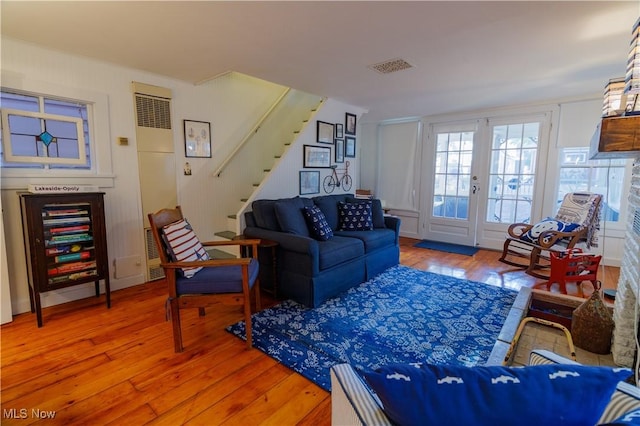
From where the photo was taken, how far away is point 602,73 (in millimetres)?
3084

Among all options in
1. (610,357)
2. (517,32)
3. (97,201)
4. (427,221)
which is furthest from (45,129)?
(427,221)

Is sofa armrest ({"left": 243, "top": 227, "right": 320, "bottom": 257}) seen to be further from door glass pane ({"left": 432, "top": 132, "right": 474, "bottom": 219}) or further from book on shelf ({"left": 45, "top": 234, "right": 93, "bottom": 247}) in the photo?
door glass pane ({"left": 432, "top": 132, "right": 474, "bottom": 219})

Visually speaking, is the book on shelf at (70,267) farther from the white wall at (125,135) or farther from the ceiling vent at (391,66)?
the ceiling vent at (391,66)

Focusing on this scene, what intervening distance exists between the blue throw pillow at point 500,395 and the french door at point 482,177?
4.57 metres

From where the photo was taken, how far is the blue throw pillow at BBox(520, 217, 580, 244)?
135 inches

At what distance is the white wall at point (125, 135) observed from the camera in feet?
8.20

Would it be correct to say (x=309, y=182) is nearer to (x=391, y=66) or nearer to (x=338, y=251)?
(x=338, y=251)

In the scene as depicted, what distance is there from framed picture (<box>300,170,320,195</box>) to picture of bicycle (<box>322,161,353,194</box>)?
0.17 metres

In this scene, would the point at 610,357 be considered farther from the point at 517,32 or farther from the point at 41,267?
the point at 41,267

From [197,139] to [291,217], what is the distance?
5.09ft

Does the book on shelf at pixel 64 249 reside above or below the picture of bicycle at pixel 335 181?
below

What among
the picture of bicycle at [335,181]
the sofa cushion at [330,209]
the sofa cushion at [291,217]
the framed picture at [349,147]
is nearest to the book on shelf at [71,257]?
the sofa cushion at [291,217]

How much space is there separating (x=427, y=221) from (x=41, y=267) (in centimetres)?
517

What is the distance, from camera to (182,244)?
218cm
